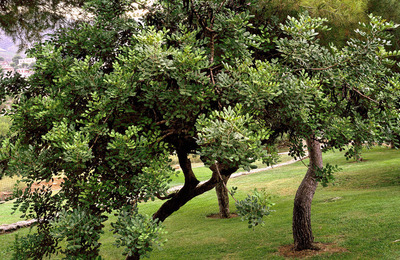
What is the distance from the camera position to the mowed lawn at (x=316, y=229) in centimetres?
1009

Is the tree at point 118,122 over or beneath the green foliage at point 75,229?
over

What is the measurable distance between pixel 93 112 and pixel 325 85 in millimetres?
3763

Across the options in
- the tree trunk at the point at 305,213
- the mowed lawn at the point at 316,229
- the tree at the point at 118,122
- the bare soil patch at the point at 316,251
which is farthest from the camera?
the mowed lawn at the point at 316,229

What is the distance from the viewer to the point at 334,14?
8.37 m

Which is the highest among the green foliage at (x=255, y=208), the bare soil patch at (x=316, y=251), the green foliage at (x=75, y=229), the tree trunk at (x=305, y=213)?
the green foliage at (x=75, y=229)

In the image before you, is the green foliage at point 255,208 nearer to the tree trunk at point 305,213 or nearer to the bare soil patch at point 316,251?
the tree trunk at point 305,213

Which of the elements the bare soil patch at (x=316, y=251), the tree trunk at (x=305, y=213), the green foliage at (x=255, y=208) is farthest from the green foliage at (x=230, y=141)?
the bare soil patch at (x=316, y=251)

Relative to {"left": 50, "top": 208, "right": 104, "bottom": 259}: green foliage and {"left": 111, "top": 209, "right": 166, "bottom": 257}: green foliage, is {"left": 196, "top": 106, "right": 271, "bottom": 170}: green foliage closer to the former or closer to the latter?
{"left": 111, "top": 209, "right": 166, "bottom": 257}: green foliage

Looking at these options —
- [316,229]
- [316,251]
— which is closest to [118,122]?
[316,251]

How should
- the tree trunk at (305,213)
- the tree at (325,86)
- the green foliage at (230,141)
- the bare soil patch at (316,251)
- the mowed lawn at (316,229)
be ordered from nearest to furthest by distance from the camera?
the green foliage at (230,141), the tree at (325,86), the bare soil patch at (316,251), the tree trunk at (305,213), the mowed lawn at (316,229)

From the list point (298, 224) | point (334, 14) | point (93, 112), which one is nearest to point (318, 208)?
point (298, 224)

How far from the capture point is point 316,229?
11.9m

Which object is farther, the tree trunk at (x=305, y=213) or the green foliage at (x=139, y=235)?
the tree trunk at (x=305, y=213)

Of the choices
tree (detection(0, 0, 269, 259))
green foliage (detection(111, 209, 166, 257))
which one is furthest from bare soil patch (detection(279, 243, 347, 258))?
green foliage (detection(111, 209, 166, 257))
